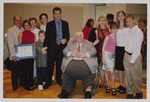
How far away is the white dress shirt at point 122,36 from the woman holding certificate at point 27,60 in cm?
162

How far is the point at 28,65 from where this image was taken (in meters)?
2.97

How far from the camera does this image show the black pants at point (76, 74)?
2557 millimetres

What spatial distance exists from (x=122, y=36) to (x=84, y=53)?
718 millimetres

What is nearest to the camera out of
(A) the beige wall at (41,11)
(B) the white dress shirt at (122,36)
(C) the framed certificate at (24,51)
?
(B) the white dress shirt at (122,36)

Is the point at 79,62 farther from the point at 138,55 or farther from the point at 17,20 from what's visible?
the point at 17,20

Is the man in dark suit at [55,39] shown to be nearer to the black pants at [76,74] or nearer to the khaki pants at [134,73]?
the black pants at [76,74]

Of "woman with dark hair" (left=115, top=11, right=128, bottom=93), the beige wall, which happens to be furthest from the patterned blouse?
the beige wall

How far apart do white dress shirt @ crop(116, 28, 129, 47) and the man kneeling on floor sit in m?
0.48

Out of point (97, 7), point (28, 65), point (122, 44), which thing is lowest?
point (28, 65)

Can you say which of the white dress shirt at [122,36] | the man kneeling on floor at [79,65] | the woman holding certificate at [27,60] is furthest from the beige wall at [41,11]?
the white dress shirt at [122,36]

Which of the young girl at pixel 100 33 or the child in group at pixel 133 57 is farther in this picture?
the young girl at pixel 100 33

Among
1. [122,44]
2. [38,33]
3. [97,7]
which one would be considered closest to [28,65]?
[38,33]

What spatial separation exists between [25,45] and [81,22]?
2844 millimetres

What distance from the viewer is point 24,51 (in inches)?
111
